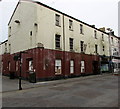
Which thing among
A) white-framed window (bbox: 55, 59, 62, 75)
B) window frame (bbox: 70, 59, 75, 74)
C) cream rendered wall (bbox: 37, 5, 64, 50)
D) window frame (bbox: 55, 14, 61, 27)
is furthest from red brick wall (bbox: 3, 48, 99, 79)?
window frame (bbox: 55, 14, 61, 27)

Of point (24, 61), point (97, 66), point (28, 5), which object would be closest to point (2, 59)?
point (24, 61)

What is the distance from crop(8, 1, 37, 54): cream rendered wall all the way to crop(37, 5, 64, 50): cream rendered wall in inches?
27.5

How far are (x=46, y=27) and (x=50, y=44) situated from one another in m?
2.12

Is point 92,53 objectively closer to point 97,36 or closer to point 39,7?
point 97,36

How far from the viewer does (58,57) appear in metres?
18.0

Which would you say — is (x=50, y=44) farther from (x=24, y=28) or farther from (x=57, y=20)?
(x=24, y=28)

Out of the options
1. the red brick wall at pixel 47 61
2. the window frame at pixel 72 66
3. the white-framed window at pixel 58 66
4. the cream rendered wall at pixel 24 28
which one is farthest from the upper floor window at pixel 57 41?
the window frame at pixel 72 66

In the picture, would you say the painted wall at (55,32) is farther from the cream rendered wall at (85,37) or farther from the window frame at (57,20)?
the window frame at (57,20)

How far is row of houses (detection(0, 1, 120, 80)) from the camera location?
1612 centimetres

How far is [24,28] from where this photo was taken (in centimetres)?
1877

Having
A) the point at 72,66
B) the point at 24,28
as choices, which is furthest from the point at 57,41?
the point at 24,28

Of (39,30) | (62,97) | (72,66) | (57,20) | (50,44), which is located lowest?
(62,97)

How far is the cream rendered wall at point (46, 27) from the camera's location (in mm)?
16203

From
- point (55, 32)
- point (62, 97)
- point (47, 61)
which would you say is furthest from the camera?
point (55, 32)
